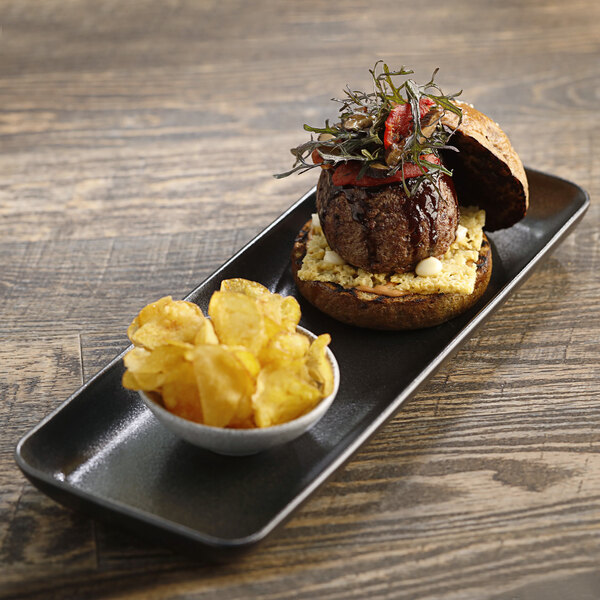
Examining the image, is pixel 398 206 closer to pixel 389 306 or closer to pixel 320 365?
pixel 389 306

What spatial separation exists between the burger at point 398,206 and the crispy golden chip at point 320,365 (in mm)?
577

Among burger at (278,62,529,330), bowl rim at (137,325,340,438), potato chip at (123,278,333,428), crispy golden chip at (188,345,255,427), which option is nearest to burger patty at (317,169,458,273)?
burger at (278,62,529,330)

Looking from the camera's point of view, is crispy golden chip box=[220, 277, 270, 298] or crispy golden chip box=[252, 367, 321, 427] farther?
crispy golden chip box=[220, 277, 270, 298]

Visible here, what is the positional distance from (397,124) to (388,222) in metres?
0.33

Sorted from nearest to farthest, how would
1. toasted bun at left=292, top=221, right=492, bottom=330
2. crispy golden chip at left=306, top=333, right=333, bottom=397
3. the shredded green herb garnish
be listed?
crispy golden chip at left=306, top=333, right=333, bottom=397
the shredded green herb garnish
toasted bun at left=292, top=221, right=492, bottom=330

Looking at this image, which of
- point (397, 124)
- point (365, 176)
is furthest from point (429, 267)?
point (397, 124)

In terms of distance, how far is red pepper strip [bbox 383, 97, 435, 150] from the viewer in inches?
112

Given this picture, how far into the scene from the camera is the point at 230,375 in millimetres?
2221

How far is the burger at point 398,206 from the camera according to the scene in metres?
2.88

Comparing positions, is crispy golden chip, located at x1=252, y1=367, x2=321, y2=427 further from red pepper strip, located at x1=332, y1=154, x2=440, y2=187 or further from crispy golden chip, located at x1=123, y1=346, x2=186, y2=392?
red pepper strip, located at x1=332, y1=154, x2=440, y2=187

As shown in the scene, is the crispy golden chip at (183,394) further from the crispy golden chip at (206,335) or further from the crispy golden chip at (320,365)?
the crispy golden chip at (320,365)

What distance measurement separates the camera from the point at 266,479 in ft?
7.93

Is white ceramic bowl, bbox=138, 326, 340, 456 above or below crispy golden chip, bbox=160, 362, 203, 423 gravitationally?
below

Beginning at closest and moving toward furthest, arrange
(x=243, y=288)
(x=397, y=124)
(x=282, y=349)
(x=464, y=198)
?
(x=282, y=349) < (x=243, y=288) < (x=397, y=124) < (x=464, y=198)
